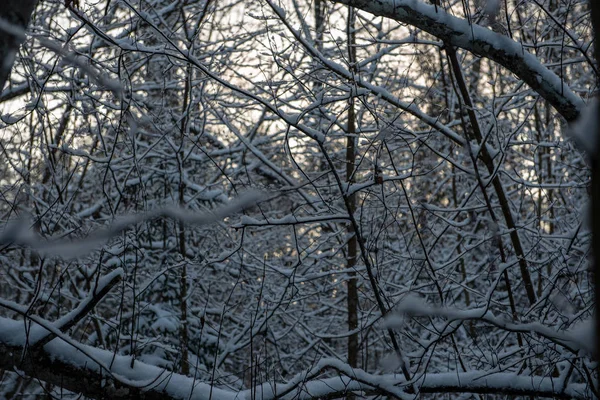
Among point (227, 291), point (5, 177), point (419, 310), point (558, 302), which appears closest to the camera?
point (419, 310)

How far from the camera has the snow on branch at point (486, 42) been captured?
3137mm

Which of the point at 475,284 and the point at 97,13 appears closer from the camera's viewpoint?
the point at 97,13

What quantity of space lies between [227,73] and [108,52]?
1.54 m

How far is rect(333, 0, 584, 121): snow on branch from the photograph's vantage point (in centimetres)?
314

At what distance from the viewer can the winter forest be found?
316cm

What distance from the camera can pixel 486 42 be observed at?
10.3 feet

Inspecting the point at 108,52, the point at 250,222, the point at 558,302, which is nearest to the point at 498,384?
the point at 558,302

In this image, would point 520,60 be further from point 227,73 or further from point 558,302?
point 227,73

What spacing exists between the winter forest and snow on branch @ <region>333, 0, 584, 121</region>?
0.04 feet

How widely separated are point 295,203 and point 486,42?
459 centimetres

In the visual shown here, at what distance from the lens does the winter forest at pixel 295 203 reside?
316 centimetres

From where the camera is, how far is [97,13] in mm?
6383

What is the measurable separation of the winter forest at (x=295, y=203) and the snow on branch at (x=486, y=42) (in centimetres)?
1

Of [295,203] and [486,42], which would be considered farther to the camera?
[295,203]
